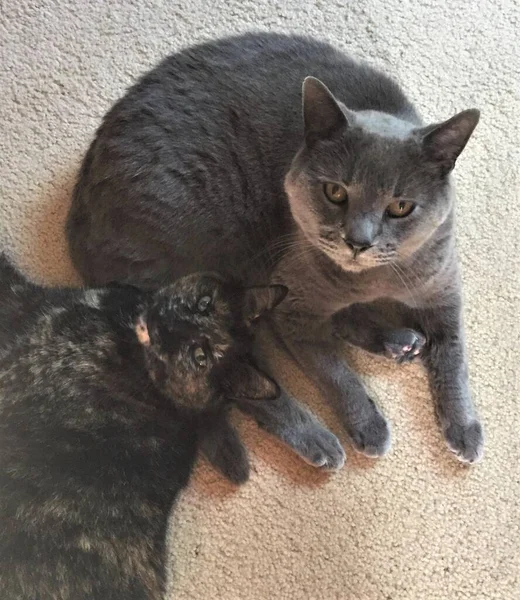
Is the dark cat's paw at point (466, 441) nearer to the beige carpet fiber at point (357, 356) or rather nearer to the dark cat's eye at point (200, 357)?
the beige carpet fiber at point (357, 356)

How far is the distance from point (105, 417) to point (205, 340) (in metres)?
0.25

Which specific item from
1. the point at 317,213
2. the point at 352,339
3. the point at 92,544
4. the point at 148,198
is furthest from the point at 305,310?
the point at 92,544

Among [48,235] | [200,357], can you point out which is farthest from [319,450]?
[48,235]

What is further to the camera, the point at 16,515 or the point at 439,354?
the point at 439,354

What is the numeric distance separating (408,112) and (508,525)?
890 millimetres

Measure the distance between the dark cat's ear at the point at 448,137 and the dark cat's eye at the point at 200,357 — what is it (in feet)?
1.75

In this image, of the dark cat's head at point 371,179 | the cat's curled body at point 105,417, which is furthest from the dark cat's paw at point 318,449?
the dark cat's head at point 371,179

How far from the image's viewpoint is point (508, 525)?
1.45 m

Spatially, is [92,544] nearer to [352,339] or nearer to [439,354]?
[352,339]

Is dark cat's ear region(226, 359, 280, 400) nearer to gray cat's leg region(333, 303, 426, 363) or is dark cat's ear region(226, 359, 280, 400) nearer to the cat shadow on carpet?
gray cat's leg region(333, 303, 426, 363)

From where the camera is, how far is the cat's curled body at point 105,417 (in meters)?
1.22

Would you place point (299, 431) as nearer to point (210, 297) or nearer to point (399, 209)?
point (210, 297)

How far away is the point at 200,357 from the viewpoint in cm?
130

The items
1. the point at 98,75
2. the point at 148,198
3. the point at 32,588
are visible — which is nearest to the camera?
the point at 32,588
